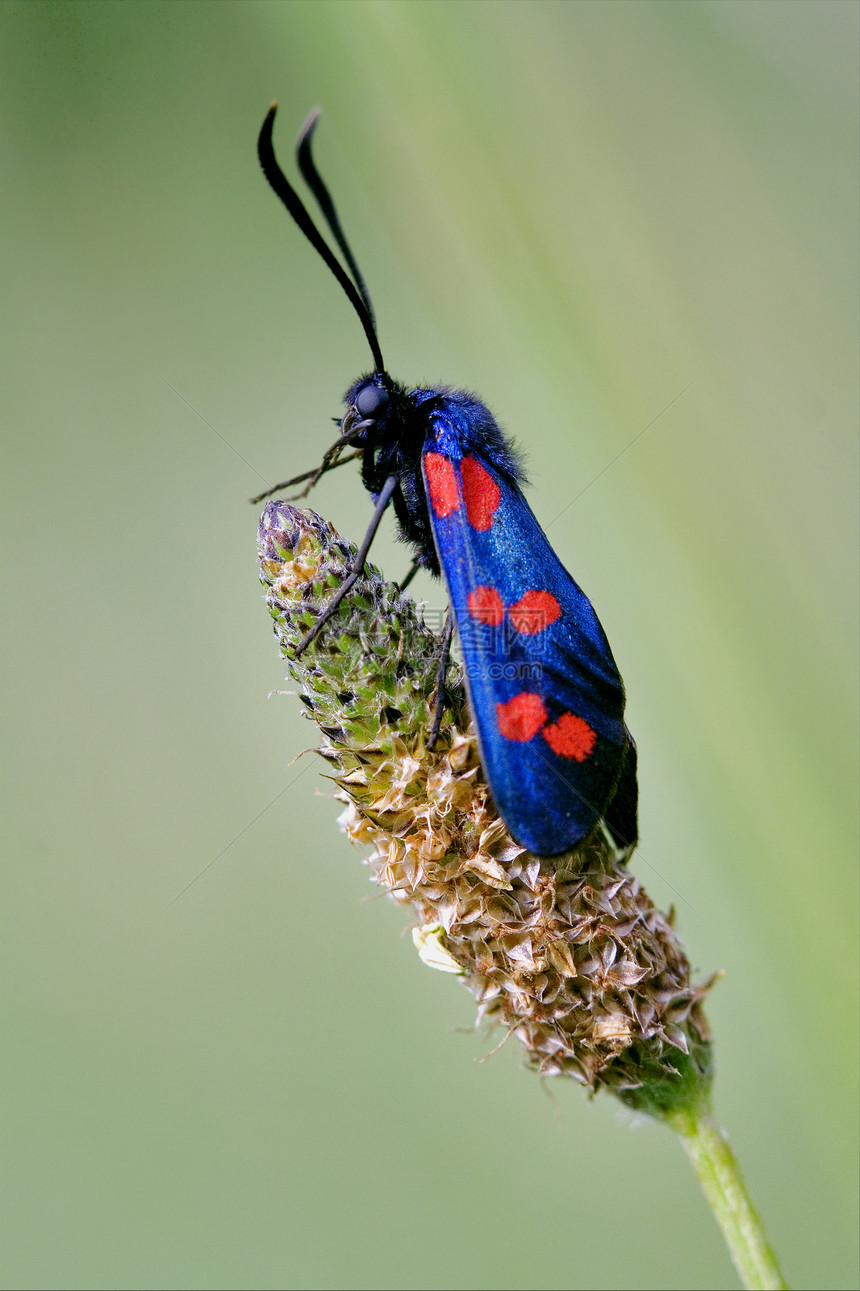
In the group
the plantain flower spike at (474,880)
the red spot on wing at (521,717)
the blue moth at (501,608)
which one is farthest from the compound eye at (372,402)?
the red spot on wing at (521,717)

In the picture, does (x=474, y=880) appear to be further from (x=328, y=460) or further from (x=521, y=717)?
(x=328, y=460)

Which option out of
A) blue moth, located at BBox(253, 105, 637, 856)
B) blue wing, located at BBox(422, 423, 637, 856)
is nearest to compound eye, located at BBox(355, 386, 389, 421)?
blue moth, located at BBox(253, 105, 637, 856)

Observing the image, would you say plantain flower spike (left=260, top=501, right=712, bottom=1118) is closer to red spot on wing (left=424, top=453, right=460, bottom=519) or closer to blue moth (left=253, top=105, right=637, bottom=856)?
blue moth (left=253, top=105, right=637, bottom=856)

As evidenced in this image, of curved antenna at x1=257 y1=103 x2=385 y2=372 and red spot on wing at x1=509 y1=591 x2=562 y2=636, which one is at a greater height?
curved antenna at x1=257 y1=103 x2=385 y2=372

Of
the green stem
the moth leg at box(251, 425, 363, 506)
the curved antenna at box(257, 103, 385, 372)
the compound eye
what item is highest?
the curved antenna at box(257, 103, 385, 372)

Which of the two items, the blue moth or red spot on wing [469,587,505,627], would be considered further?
red spot on wing [469,587,505,627]

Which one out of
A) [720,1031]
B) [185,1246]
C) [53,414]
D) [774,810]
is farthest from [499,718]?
[53,414]

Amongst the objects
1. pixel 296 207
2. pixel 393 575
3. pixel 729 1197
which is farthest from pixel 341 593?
pixel 393 575

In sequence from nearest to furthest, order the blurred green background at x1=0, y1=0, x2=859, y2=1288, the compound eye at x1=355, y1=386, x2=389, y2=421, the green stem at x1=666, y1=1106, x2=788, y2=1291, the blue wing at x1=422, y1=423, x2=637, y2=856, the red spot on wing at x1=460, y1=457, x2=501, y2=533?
1. the green stem at x1=666, y1=1106, x2=788, y2=1291
2. the blue wing at x1=422, y1=423, x2=637, y2=856
3. the red spot on wing at x1=460, y1=457, x2=501, y2=533
4. the compound eye at x1=355, y1=386, x2=389, y2=421
5. the blurred green background at x1=0, y1=0, x2=859, y2=1288
